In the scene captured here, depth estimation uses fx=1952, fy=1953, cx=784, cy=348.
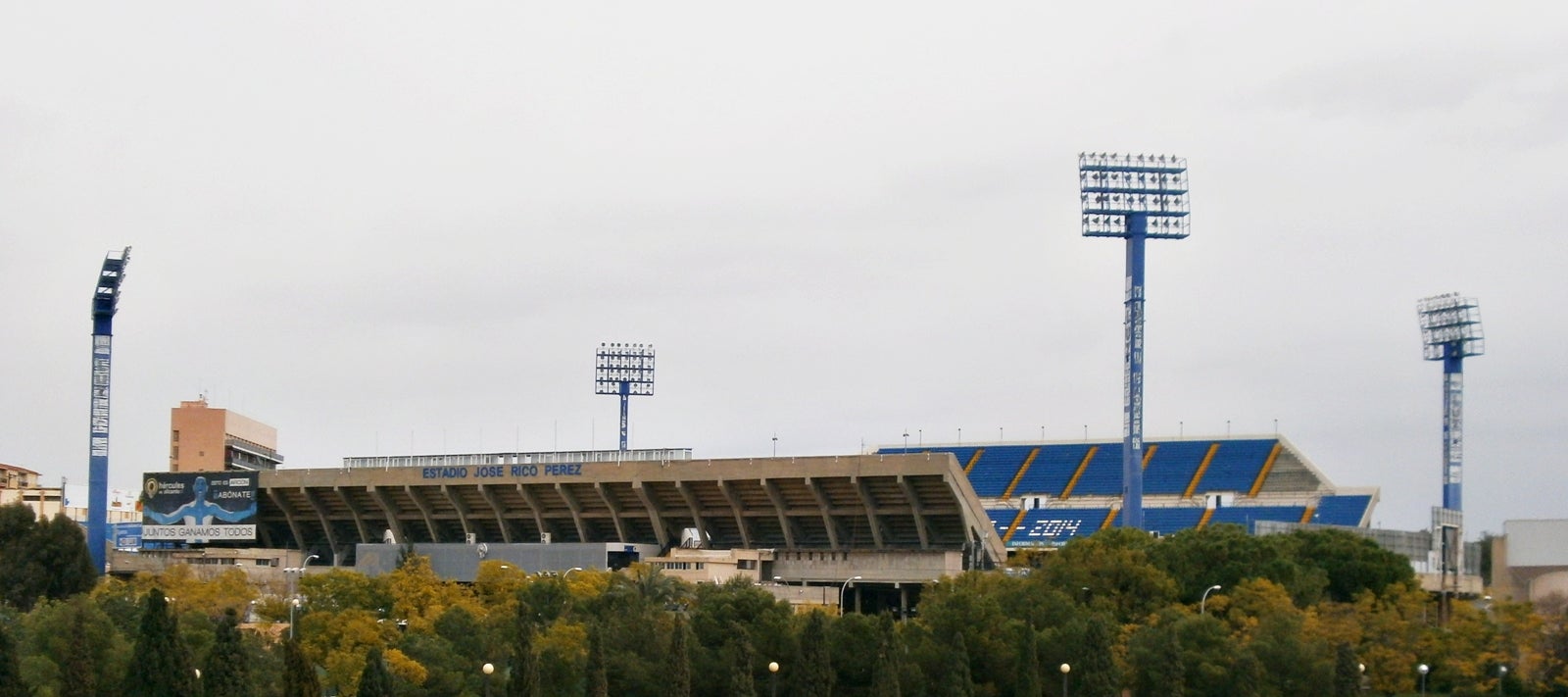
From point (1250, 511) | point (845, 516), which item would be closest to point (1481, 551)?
point (1250, 511)

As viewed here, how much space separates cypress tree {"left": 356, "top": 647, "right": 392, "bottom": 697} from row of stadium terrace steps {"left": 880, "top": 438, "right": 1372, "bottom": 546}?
8460cm

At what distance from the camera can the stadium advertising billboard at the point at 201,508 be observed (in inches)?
5620

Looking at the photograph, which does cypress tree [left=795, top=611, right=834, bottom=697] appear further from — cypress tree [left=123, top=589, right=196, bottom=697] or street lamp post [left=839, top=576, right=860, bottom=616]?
street lamp post [left=839, top=576, right=860, bottom=616]

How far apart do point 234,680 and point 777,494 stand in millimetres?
59757

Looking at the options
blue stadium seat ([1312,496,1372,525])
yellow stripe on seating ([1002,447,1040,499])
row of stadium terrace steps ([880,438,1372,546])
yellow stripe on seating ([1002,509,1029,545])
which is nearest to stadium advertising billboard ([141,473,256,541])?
row of stadium terrace steps ([880,438,1372,546])

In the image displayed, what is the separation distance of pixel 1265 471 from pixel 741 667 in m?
79.9

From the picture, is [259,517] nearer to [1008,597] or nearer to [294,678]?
[1008,597]

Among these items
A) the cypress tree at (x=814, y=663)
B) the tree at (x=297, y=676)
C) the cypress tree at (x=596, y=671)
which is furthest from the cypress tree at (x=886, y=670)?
the tree at (x=297, y=676)

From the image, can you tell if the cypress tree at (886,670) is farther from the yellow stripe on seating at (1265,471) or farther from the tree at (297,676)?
the yellow stripe on seating at (1265,471)

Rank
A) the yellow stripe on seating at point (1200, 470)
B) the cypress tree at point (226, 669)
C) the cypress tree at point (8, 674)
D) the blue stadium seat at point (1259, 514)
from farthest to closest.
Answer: the yellow stripe on seating at point (1200, 470)
the blue stadium seat at point (1259, 514)
the cypress tree at point (226, 669)
the cypress tree at point (8, 674)

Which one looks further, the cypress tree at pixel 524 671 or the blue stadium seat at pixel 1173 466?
the blue stadium seat at pixel 1173 466

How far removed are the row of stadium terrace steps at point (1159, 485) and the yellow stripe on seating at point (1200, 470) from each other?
0.08 m

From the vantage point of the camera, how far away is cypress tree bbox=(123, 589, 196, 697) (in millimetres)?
71375

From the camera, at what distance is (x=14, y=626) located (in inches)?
3617
